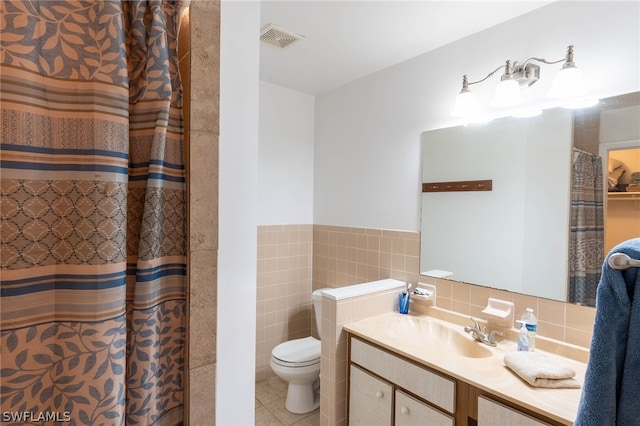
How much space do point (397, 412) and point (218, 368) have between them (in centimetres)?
130

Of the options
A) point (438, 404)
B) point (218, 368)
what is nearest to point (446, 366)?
point (438, 404)

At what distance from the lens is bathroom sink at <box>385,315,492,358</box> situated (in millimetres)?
1718

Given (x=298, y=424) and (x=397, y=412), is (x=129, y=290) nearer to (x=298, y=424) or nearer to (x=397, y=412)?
(x=397, y=412)

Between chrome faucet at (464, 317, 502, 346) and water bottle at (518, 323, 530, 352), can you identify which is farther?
chrome faucet at (464, 317, 502, 346)

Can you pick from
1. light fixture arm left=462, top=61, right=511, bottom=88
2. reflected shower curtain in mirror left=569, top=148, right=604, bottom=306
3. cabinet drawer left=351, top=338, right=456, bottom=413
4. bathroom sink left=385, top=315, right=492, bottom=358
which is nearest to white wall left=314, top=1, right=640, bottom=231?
light fixture arm left=462, top=61, right=511, bottom=88

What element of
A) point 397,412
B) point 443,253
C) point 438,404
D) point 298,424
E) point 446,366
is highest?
point 443,253

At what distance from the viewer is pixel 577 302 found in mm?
1521

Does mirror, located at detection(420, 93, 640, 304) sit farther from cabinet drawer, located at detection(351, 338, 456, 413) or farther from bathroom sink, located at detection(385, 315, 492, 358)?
cabinet drawer, located at detection(351, 338, 456, 413)

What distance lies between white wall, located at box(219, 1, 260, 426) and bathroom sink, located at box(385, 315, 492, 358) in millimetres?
1277

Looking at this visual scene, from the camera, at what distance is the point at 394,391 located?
1632 millimetres

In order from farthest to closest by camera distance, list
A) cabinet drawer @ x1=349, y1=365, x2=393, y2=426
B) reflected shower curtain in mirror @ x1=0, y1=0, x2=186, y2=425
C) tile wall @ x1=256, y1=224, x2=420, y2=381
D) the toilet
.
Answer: tile wall @ x1=256, y1=224, x2=420, y2=381
the toilet
cabinet drawer @ x1=349, y1=365, x2=393, y2=426
reflected shower curtain in mirror @ x1=0, y1=0, x2=186, y2=425

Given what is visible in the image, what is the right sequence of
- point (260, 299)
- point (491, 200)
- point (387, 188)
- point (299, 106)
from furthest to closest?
point (299, 106)
point (260, 299)
point (387, 188)
point (491, 200)

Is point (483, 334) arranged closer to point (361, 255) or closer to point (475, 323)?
point (475, 323)

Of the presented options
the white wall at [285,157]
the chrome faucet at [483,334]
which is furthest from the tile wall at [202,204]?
the white wall at [285,157]
